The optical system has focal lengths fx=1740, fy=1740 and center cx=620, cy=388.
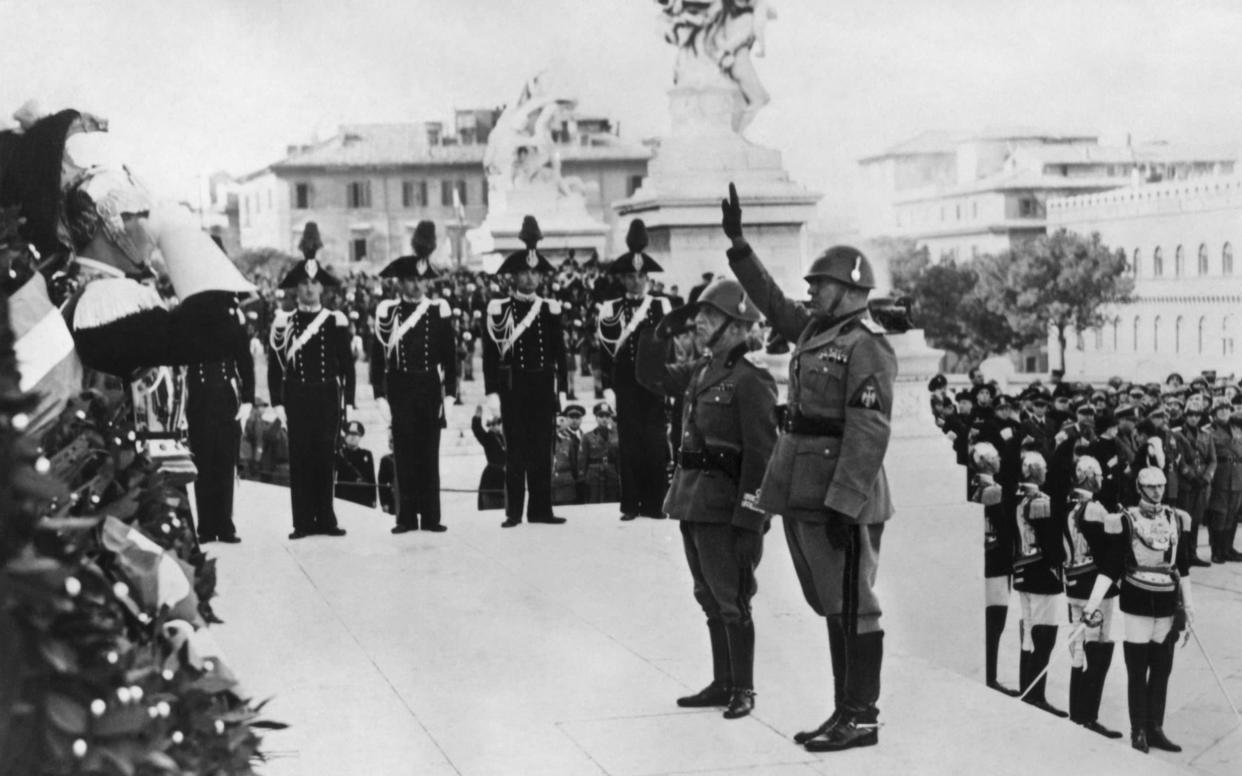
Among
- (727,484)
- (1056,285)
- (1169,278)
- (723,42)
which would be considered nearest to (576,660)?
(727,484)

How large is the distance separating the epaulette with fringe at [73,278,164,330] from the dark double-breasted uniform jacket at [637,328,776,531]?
248 cm

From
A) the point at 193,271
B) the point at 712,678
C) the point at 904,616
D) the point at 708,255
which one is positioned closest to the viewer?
the point at 193,271

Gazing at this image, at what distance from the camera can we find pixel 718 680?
559 cm

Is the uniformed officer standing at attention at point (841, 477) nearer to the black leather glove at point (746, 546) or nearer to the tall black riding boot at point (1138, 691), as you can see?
the black leather glove at point (746, 546)

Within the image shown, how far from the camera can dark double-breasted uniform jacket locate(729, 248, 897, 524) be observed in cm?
502

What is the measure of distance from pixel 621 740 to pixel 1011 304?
6246 cm

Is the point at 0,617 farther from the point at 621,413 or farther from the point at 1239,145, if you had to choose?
the point at 1239,145

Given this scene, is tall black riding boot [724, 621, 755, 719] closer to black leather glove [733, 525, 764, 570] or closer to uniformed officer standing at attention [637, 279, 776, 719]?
uniformed officer standing at attention [637, 279, 776, 719]

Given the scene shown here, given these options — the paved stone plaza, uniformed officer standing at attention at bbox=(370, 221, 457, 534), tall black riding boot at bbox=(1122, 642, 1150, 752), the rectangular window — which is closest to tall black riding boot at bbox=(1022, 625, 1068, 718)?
the paved stone plaza

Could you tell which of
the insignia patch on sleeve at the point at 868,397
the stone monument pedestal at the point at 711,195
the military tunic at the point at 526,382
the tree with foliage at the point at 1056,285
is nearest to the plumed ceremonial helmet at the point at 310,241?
the military tunic at the point at 526,382

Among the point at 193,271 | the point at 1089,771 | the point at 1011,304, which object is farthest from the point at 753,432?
the point at 1011,304

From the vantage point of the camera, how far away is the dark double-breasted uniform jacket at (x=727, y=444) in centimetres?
546

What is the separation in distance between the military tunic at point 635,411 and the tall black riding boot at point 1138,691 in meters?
2.70

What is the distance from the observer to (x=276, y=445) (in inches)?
671
